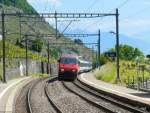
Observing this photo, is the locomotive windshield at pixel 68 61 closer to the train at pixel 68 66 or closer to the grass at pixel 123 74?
the train at pixel 68 66

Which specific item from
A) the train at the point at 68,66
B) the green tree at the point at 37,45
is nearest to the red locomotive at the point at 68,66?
the train at the point at 68,66

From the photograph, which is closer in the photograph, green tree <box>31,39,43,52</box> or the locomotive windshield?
the locomotive windshield

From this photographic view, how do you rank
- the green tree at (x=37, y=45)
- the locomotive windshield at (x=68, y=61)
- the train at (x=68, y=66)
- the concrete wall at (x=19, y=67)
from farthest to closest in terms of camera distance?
the green tree at (x=37, y=45) → the concrete wall at (x=19, y=67) → the locomotive windshield at (x=68, y=61) → the train at (x=68, y=66)

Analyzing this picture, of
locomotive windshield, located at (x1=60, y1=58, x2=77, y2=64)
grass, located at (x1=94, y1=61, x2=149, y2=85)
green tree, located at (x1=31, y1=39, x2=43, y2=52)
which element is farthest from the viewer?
green tree, located at (x1=31, y1=39, x2=43, y2=52)

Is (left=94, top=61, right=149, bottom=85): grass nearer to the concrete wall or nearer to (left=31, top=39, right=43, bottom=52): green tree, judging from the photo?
the concrete wall

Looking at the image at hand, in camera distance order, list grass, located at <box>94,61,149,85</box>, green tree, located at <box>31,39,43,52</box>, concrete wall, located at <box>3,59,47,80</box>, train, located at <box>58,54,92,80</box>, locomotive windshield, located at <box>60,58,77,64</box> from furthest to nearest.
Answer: green tree, located at <box>31,39,43,52</box> → concrete wall, located at <box>3,59,47,80</box> → locomotive windshield, located at <box>60,58,77,64</box> → train, located at <box>58,54,92,80</box> → grass, located at <box>94,61,149,85</box>

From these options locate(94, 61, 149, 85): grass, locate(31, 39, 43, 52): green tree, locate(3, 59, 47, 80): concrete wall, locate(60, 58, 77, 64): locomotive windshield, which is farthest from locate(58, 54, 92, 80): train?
locate(31, 39, 43, 52): green tree

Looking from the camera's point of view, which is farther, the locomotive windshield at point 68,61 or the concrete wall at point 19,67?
the concrete wall at point 19,67

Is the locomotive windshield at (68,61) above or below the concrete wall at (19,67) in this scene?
above

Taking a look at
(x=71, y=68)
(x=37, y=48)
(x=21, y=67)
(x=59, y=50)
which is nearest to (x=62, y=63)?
(x=71, y=68)

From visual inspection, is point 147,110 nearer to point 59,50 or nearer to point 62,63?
point 62,63

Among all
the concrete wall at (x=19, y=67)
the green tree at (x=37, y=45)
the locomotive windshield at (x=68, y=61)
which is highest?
the green tree at (x=37, y=45)

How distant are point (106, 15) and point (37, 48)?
83793 mm

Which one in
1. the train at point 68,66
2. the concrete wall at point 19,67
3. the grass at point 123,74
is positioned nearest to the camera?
the grass at point 123,74
